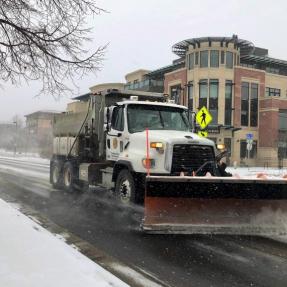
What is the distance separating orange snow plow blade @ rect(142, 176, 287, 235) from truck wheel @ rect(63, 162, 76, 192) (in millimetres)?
7184

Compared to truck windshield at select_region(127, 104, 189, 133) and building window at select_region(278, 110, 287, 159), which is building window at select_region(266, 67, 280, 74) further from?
truck windshield at select_region(127, 104, 189, 133)

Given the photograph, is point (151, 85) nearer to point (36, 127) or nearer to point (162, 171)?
point (36, 127)

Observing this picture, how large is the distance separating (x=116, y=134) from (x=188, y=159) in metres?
2.61

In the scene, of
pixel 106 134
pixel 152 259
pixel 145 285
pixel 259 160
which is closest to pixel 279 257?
pixel 152 259

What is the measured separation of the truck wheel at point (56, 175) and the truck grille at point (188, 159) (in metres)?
7.22

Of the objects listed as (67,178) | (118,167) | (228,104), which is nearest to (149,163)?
(118,167)

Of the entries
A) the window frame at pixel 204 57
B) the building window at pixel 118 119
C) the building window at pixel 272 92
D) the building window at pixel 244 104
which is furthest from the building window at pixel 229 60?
the building window at pixel 118 119

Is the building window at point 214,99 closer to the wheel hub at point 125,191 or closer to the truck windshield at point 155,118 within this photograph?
the truck windshield at point 155,118

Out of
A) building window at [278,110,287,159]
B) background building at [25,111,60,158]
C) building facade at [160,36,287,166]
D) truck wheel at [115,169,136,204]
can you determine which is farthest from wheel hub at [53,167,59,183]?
background building at [25,111,60,158]

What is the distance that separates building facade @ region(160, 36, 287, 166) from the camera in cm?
5188

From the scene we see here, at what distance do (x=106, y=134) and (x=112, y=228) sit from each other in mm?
4140

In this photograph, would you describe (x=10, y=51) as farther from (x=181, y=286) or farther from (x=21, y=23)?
(x=181, y=286)

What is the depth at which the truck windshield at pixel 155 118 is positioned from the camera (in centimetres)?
1179

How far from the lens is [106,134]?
12.9 m
